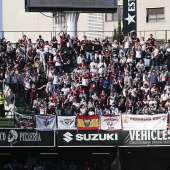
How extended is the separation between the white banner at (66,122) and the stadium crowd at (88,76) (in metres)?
0.51

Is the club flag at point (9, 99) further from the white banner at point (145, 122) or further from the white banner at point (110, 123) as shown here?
the white banner at point (145, 122)

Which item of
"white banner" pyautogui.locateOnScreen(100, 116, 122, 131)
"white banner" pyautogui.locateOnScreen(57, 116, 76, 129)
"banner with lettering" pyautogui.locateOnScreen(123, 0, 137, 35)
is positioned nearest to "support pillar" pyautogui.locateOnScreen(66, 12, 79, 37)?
"banner with lettering" pyautogui.locateOnScreen(123, 0, 137, 35)

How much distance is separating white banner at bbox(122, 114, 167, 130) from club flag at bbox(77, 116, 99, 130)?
1.25 metres

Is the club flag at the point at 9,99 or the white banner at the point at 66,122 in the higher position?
the club flag at the point at 9,99

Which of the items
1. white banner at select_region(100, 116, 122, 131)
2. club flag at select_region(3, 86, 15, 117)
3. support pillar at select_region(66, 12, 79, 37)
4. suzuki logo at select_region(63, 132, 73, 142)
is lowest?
suzuki logo at select_region(63, 132, 73, 142)

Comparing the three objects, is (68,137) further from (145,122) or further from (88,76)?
(145,122)

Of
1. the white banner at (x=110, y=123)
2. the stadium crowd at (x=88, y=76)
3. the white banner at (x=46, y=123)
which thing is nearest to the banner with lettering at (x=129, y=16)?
the stadium crowd at (x=88, y=76)

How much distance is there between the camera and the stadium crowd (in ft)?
159

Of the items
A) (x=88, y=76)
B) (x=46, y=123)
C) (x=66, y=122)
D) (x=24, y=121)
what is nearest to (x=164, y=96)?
(x=88, y=76)

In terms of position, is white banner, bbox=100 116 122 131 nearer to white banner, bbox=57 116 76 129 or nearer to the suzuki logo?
white banner, bbox=57 116 76 129

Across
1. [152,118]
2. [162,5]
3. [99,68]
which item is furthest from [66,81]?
[162,5]

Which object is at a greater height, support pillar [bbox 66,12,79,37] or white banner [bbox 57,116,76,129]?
support pillar [bbox 66,12,79,37]

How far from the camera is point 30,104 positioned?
49531 millimetres

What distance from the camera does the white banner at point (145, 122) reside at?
47281mm
